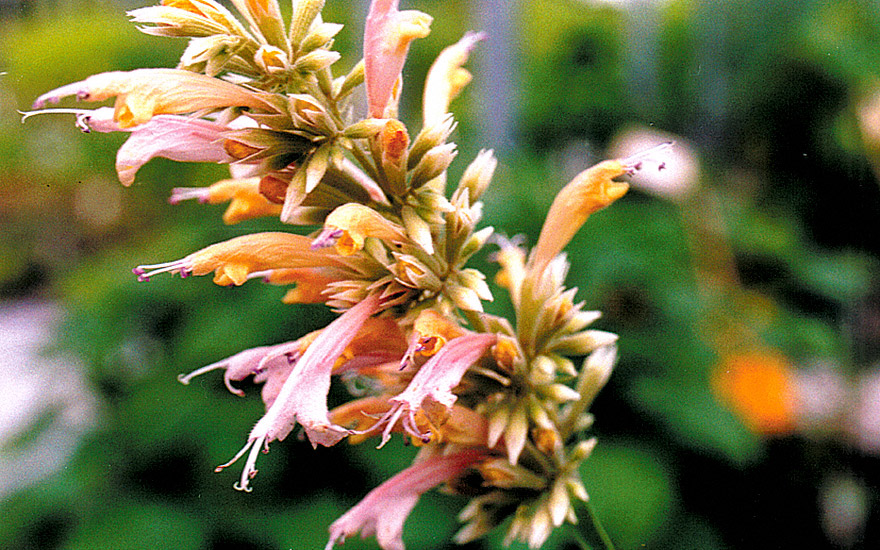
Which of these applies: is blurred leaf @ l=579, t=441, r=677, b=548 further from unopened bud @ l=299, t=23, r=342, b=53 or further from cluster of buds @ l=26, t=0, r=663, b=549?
unopened bud @ l=299, t=23, r=342, b=53

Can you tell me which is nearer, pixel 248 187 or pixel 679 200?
pixel 248 187

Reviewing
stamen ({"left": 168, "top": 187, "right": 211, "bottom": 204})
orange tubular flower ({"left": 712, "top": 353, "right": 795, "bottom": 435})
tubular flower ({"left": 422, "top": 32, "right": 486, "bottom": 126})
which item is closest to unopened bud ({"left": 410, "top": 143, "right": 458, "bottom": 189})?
tubular flower ({"left": 422, "top": 32, "right": 486, "bottom": 126})

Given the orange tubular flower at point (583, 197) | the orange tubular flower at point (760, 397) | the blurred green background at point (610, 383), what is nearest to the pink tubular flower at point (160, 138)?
the orange tubular flower at point (583, 197)

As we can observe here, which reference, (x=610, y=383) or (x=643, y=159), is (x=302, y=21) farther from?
(x=610, y=383)

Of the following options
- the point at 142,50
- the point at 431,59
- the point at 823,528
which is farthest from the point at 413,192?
the point at 431,59

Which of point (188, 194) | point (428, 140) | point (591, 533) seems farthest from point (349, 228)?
point (591, 533)

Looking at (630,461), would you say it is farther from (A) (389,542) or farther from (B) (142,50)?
(B) (142,50)
